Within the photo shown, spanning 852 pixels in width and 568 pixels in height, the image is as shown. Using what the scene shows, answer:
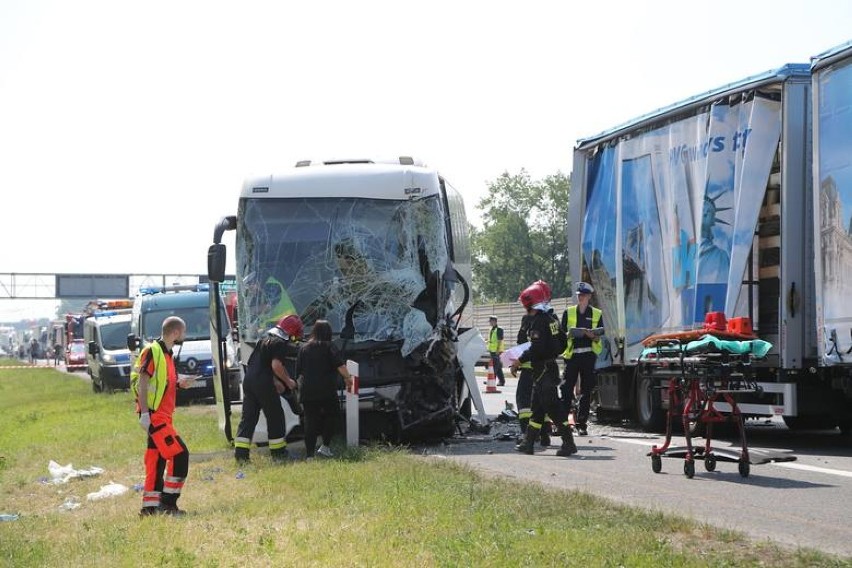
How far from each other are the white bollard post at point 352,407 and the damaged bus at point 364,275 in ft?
1.07

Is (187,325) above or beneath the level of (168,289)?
beneath

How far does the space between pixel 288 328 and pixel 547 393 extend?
2.83m

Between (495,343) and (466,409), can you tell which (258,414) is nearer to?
(466,409)

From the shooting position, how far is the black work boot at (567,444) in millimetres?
Result: 14234

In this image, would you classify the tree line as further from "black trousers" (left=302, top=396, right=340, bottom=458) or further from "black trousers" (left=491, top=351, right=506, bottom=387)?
"black trousers" (left=302, top=396, right=340, bottom=458)

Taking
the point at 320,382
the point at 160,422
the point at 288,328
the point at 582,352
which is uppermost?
the point at 288,328

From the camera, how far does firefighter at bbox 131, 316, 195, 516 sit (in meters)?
10.9

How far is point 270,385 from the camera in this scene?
47.2 feet

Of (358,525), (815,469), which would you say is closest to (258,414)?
(358,525)

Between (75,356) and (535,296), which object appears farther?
(75,356)

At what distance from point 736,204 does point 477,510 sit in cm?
643

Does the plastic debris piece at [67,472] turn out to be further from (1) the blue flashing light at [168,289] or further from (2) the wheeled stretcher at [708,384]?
(1) the blue flashing light at [168,289]

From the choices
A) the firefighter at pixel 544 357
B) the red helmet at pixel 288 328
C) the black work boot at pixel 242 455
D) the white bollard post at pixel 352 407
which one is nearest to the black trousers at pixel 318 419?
the white bollard post at pixel 352 407

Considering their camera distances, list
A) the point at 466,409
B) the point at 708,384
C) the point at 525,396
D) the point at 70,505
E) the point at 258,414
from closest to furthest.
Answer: the point at 708,384 < the point at 70,505 < the point at 258,414 < the point at 525,396 < the point at 466,409
